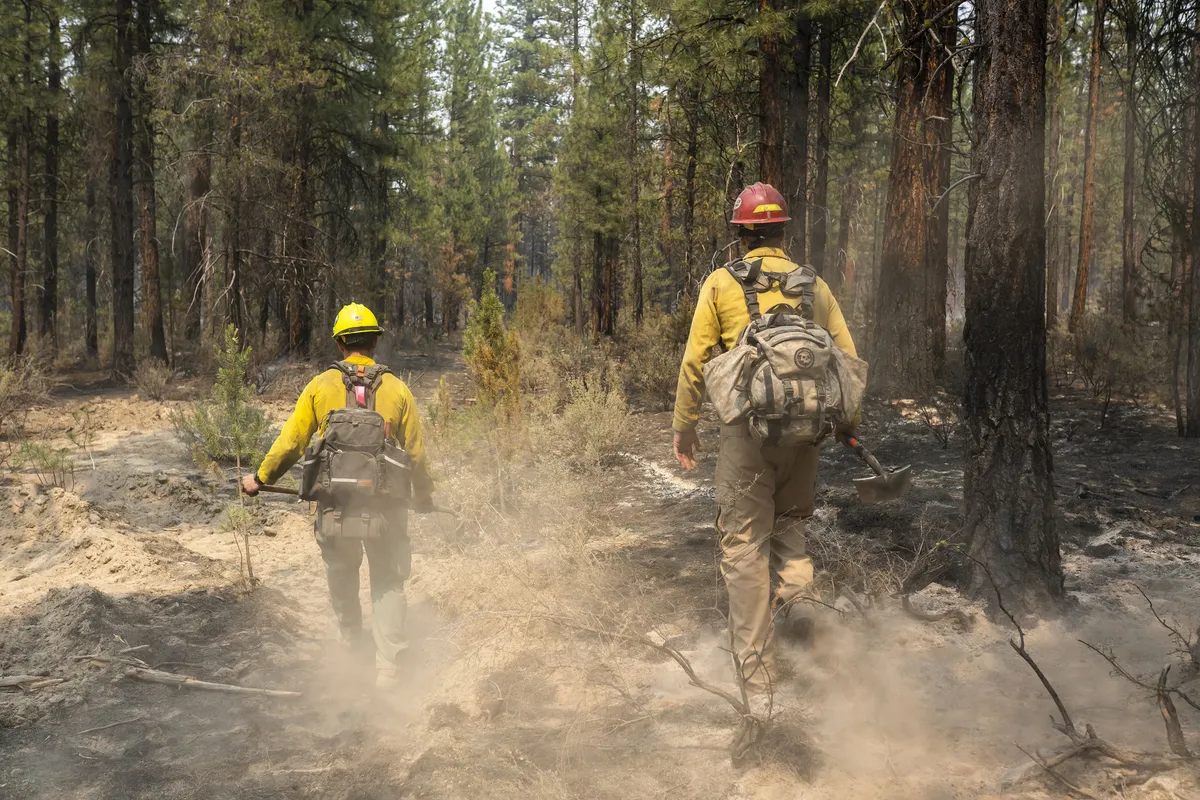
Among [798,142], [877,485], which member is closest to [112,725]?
[877,485]

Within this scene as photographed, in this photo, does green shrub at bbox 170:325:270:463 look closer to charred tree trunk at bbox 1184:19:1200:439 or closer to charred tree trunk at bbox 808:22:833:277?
charred tree trunk at bbox 1184:19:1200:439

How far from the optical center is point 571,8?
1308 inches

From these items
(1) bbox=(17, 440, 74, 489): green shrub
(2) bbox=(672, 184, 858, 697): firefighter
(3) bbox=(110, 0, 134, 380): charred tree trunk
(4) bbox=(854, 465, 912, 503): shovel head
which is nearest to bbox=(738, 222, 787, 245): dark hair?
(2) bbox=(672, 184, 858, 697): firefighter

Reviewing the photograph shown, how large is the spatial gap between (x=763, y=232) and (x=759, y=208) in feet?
0.34

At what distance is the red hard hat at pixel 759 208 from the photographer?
384 centimetres

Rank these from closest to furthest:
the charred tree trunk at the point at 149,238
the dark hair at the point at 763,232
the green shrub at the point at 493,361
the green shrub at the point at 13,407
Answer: the dark hair at the point at 763,232 < the green shrub at the point at 493,361 < the green shrub at the point at 13,407 < the charred tree trunk at the point at 149,238

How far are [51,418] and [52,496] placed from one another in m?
5.62

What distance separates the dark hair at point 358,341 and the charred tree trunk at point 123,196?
1418cm

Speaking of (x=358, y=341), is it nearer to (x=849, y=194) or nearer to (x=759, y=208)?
(x=759, y=208)

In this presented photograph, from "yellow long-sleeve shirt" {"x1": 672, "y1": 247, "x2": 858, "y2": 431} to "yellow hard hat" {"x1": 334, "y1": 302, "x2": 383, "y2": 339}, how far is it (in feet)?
4.97

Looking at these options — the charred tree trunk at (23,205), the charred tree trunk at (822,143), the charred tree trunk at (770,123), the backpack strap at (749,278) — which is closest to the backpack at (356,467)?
the backpack strap at (749,278)

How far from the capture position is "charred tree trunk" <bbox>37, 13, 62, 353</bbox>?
17531 millimetres

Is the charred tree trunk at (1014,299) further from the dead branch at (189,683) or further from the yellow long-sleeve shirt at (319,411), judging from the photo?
the dead branch at (189,683)

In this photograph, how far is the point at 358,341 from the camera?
174 inches
